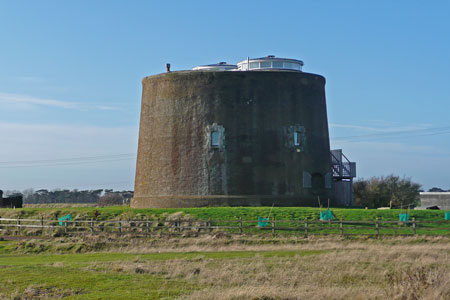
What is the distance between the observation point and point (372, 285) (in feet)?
49.3

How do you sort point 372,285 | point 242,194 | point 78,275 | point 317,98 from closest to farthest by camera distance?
point 372,285
point 78,275
point 242,194
point 317,98

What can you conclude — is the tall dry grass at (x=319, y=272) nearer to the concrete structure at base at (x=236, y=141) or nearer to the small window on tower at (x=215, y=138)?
the concrete structure at base at (x=236, y=141)

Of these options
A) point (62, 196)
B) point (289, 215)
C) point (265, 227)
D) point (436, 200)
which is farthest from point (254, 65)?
point (62, 196)

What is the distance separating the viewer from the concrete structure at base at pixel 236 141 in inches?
1410

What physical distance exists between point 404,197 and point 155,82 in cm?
2068

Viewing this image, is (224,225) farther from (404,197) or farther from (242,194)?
(404,197)

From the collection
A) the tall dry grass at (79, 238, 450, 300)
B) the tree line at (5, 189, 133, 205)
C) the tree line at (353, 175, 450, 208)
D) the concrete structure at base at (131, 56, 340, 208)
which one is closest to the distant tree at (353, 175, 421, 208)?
the tree line at (353, 175, 450, 208)

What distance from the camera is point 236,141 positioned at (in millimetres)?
36000

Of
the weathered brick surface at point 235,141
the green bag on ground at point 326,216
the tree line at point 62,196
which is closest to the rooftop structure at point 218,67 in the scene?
the weathered brick surface at point 235,141

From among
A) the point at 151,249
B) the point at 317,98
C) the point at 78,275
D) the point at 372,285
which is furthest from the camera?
the point at 317,98

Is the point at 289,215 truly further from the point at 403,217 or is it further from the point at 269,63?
the point at 269,63

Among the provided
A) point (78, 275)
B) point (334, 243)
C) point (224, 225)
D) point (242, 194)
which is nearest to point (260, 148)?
point (242, 194)

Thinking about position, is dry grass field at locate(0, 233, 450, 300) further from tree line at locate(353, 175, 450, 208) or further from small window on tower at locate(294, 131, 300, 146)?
tree line at locate(353, 175, 450, 208)

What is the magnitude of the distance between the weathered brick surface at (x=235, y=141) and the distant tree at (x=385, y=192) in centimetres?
1003
